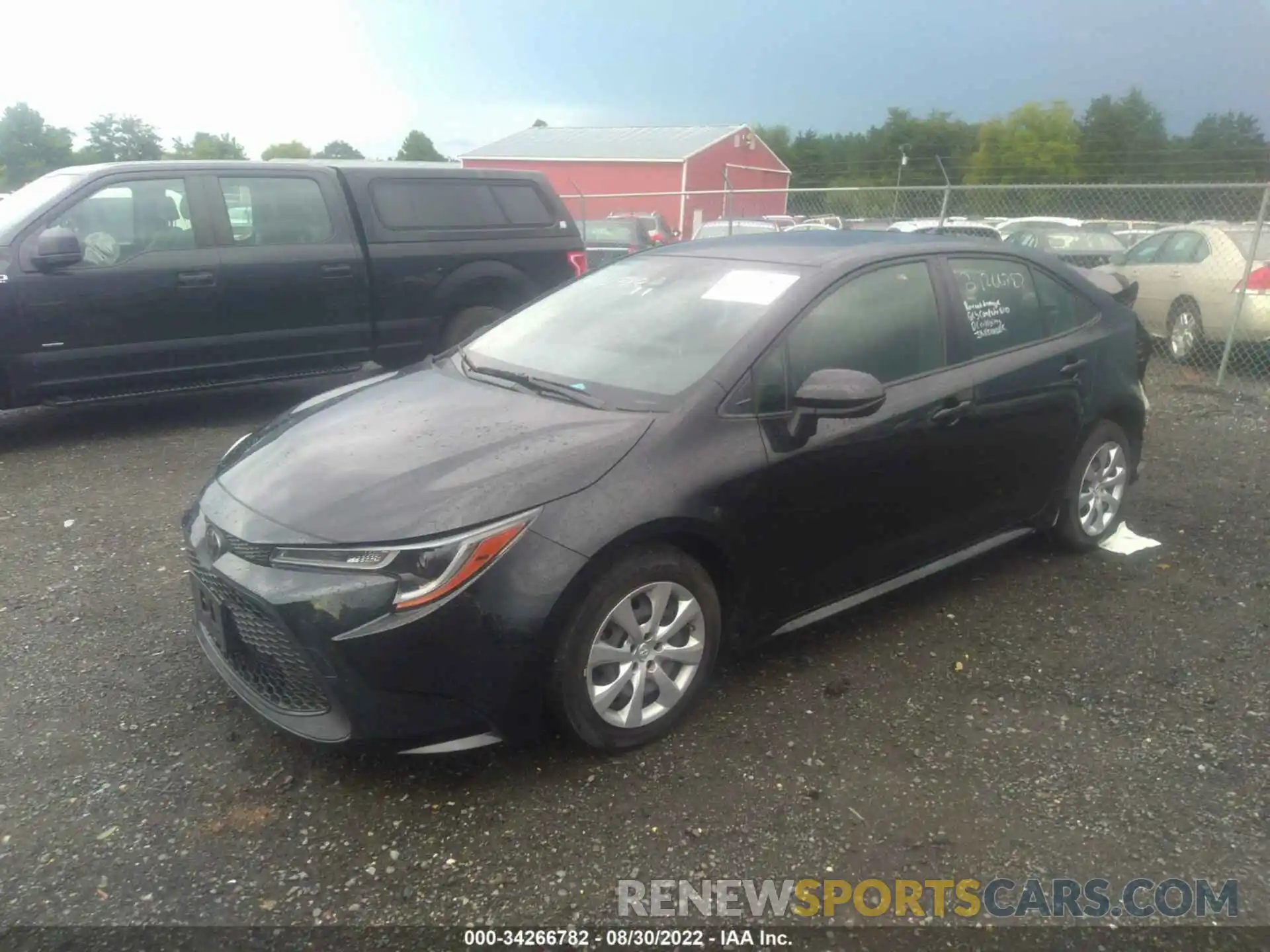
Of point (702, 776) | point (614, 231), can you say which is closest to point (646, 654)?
point (702, 776)

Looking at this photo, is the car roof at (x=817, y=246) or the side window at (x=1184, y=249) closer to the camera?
the car roof at (x=817, y=246)

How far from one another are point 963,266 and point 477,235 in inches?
187

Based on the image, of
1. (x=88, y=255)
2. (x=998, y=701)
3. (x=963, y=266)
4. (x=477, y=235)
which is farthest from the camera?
(x=477, y=235)

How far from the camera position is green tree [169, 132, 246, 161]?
5945cm

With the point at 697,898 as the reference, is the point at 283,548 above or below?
above

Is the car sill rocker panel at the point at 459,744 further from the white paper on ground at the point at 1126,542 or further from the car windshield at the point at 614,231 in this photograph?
the car windshield at the point at 614,231

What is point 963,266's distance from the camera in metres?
4.11

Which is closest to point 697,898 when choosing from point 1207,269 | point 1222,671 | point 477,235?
point 1222,671

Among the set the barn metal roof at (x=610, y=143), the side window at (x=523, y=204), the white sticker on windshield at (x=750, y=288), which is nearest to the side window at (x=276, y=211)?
the side window at (x=523, y=204)

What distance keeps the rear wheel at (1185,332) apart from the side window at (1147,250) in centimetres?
84

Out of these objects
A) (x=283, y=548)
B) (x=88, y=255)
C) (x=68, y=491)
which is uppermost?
(x=88, y=255)

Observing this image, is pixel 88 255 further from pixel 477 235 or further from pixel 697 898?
pixel 697 898

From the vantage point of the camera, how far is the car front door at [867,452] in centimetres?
336

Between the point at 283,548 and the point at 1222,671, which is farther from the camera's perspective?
the point at 1222,671
